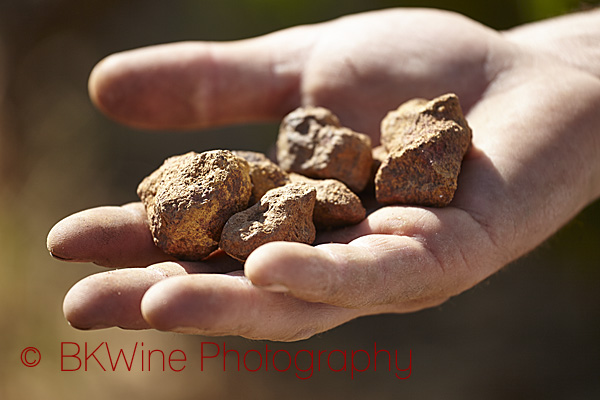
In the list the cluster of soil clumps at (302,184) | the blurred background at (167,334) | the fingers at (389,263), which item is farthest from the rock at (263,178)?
the blurred background at (167,334)

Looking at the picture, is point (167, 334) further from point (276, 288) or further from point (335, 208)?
point (276, 288)

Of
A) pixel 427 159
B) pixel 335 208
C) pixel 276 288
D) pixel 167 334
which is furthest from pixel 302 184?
pixel 167 334

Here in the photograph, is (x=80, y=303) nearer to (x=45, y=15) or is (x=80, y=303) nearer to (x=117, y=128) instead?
(x=117, y=128)

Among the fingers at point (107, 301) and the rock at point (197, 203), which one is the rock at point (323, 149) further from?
the fingers at point (107, 301)

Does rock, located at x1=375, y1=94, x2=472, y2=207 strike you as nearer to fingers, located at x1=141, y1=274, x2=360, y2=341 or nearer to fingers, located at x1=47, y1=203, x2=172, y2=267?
fingers, located at x1=141, y1=274, x2=360, y2=341

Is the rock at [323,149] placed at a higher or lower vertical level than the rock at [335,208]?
higher

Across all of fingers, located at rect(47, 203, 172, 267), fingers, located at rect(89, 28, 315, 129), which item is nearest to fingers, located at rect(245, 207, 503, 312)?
fingers, located at rect(47, 203, 172, 267)

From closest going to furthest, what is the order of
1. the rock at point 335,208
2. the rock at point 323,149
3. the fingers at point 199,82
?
the rock at point 335,208 < the rock at point 323,149 < the fingers at point 199,82
